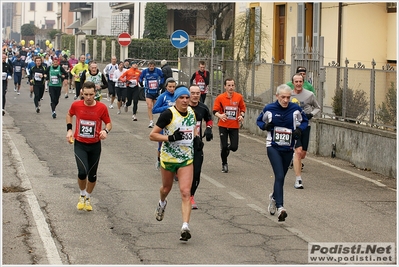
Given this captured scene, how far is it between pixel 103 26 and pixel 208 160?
5819cm

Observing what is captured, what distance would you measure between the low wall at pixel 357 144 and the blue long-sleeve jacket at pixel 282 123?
4.35 meters

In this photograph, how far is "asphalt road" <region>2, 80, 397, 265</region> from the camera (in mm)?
8938

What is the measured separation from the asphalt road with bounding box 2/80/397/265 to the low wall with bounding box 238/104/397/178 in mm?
281

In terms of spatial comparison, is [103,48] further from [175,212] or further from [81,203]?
[175,212]

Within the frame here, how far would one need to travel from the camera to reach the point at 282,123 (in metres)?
11.3

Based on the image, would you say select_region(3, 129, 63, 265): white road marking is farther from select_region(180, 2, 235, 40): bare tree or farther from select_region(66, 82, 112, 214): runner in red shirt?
select_region(180, 2, 235, 40): bare tree

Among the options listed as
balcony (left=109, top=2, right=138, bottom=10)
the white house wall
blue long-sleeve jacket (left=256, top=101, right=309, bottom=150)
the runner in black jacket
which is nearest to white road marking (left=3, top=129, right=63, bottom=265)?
the runner in black jacket

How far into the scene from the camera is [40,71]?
2722 centimetres

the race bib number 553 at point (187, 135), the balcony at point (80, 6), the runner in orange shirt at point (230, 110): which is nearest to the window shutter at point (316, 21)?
the runner in orange shirt at point (230, 110)

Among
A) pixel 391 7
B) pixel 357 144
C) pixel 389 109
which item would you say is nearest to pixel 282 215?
pixel 389 109

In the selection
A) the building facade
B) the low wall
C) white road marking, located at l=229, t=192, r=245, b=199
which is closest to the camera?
white road marking, located at l=229, t=192, r=245, b=199

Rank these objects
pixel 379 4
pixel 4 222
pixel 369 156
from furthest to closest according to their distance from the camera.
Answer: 1. pixel 379 4
2. pixel 369 156
3. pixel 4 222

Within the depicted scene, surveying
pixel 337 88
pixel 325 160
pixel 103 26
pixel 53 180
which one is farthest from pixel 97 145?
pixel 103 26

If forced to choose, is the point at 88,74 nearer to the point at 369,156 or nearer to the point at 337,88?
the point at 337,88
